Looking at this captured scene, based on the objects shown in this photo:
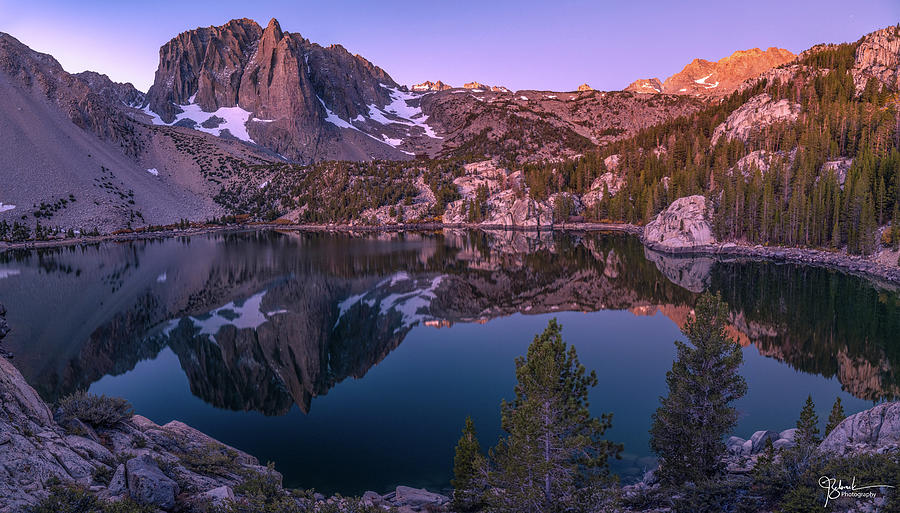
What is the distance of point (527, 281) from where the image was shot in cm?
6100

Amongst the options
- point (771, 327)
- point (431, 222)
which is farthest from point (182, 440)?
point (431, 222)

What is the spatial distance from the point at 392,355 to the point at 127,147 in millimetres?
181210

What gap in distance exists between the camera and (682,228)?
295 ft

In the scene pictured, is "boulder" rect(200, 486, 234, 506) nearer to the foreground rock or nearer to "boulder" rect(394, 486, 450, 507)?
the foreground rock

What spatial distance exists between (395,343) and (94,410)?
82.2 feet

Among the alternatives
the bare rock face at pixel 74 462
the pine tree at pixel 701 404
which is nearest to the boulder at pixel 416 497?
the bare rock face at pixel 74 462

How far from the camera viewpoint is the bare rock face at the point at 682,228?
3462 inches

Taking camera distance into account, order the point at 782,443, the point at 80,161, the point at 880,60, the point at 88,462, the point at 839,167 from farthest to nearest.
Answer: the point at 80,161 → the point at 880,60 → the point at 839,167 → the point at 782,443 → the point at 88,462

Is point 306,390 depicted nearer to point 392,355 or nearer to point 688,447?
point 392,355

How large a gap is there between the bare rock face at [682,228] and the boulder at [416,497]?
80160 millimetres

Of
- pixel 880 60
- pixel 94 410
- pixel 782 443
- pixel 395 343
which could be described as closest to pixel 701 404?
pixel 782 443

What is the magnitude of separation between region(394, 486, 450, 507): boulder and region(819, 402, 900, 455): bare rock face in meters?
12.1

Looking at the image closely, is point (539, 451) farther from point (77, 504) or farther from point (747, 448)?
point (747, 448)

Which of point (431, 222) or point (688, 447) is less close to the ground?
point (431, 222)
